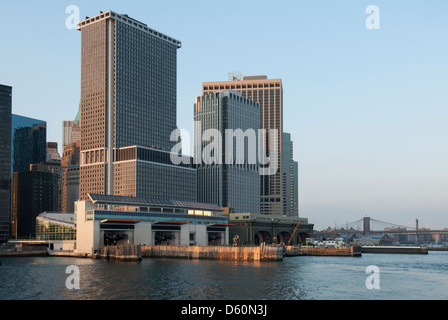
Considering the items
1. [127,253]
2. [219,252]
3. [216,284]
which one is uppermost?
[216,284]

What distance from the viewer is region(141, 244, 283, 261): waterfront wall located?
171m

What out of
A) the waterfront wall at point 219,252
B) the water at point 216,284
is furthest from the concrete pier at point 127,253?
the water at point 216,284

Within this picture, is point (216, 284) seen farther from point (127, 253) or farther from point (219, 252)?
point (219, 252)

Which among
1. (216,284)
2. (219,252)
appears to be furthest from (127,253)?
(216,284)

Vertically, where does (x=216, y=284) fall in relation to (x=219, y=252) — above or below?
above

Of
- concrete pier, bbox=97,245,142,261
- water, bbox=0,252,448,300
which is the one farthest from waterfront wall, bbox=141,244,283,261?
water, bbox=0,252,448,300

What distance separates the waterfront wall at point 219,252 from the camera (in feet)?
562

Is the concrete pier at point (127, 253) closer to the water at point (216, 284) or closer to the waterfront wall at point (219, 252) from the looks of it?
the waterfront wall at point (219, 252)

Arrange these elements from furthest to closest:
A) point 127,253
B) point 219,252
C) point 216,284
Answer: point 219,252 < point 127,253 < point 216,284

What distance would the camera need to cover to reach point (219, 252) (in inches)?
7146

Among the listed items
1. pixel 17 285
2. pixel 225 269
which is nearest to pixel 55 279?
pixel 17 285
